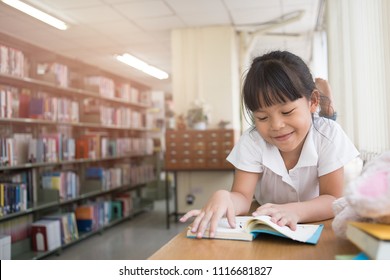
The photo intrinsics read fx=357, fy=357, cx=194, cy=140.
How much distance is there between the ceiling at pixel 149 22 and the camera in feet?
9.15

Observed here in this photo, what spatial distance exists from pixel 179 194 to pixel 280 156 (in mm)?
2869

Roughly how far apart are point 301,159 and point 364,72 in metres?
0.66

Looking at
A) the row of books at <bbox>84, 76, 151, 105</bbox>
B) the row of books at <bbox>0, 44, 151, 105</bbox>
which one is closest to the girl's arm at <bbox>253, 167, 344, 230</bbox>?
the row of books at <bbox>0, 44, 151, 105</bbox>

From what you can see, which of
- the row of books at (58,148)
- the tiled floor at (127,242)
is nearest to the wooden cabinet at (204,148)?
the tiled floor at (127,242)

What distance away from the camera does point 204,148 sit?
10.8 feet

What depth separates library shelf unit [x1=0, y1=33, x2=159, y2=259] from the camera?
7.69 feet

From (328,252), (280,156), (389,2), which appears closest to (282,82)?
(280,156)

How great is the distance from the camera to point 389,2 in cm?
100

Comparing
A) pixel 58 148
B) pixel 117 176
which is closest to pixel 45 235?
pixel 58 148

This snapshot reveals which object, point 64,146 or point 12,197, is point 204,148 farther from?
point 12,197

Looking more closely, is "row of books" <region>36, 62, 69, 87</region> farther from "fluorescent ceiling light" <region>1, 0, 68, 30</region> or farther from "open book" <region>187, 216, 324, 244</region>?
"open book" <region>187, 216, 324, 244</region>

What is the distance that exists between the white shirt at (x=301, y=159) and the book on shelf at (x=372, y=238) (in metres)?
0.39

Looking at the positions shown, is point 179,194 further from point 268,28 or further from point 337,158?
point 337,158

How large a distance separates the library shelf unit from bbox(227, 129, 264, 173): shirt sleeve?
105 centimetres
